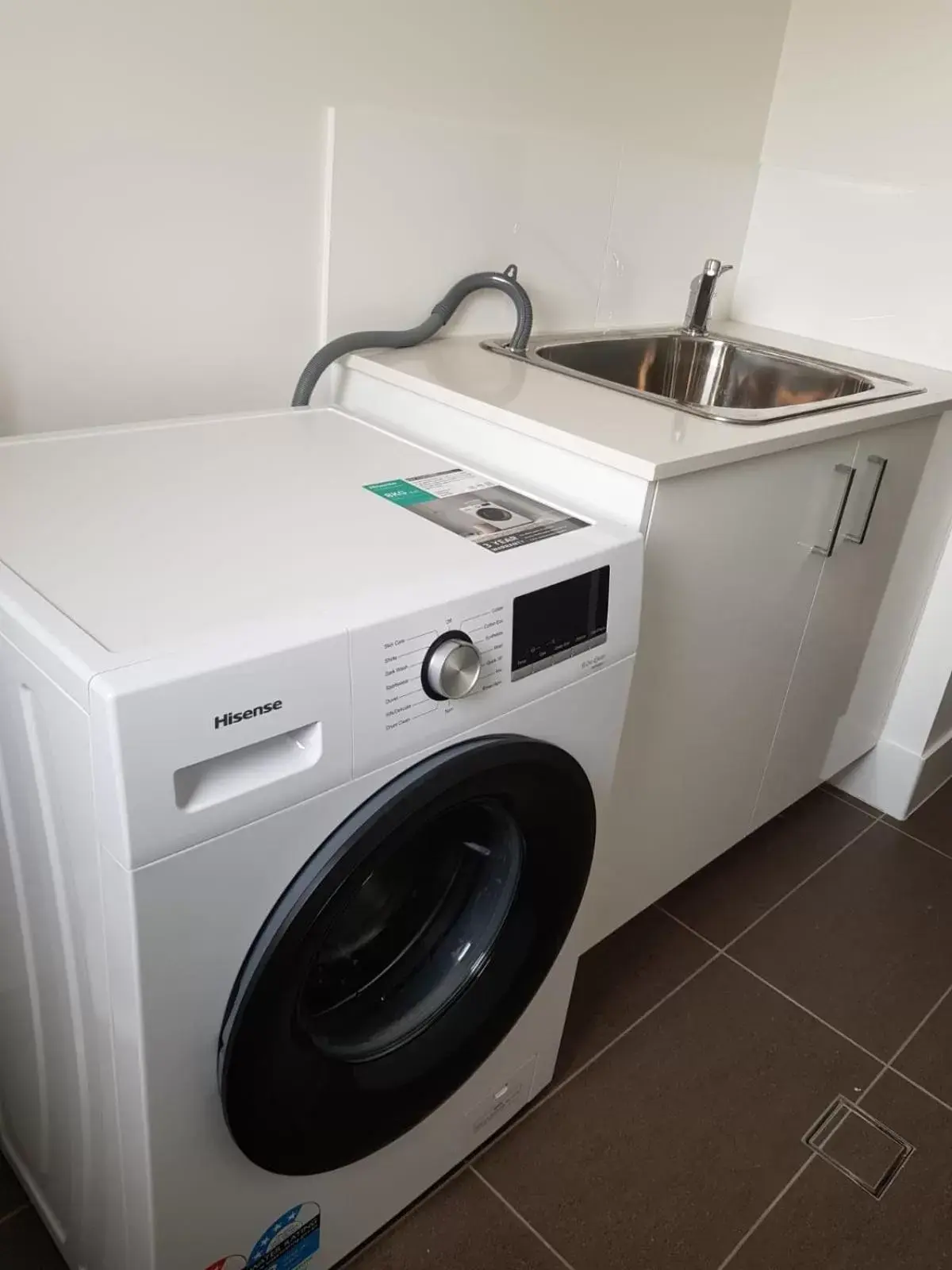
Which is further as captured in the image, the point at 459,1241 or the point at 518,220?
→ the point at 518,220

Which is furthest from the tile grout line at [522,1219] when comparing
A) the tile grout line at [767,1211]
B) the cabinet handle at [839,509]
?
the cabinet handle at [839,509]

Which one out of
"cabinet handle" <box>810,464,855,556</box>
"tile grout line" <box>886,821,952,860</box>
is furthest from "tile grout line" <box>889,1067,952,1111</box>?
"cabinet handle" <box>810,464,855,556</box>

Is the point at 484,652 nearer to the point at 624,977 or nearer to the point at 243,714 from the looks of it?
the point at 243,714

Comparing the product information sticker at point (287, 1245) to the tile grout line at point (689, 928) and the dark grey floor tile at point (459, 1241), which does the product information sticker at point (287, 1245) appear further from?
the tile grout line at point (689, 928)

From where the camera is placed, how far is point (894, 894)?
193cm

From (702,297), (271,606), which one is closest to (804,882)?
(702,297)

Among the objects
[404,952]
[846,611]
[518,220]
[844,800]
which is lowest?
[844,800]

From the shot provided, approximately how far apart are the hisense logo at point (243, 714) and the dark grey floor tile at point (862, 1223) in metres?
1.02

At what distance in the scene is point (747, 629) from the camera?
1.47 meters

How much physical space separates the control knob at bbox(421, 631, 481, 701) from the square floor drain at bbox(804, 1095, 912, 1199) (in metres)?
1.01

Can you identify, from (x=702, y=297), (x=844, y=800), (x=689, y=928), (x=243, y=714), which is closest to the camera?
(x=243, y=714)

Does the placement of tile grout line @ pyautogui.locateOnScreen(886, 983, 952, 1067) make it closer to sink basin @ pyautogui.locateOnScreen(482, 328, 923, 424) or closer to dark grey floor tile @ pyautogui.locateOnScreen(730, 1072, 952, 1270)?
dark grey floor tile @ pyautogui.locateOnScreen(730, 1072, 952, 1270)

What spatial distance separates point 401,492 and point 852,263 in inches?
52.7

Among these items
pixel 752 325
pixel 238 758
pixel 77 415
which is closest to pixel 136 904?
pixel 238 758
